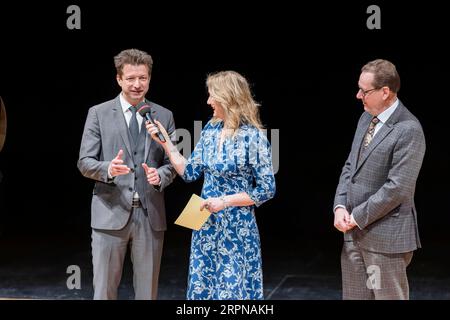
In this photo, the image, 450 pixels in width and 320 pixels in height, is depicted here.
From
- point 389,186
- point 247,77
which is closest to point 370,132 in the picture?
point 389,186

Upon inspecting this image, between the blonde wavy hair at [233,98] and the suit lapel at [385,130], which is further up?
the blonde wavy hair at [233,98]

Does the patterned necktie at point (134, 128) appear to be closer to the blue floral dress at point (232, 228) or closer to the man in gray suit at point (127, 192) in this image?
the man in gray suit at point (127, 192)

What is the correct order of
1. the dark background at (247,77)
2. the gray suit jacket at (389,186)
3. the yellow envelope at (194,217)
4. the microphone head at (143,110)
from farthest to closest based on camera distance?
the dark background at (247,77) < the microphone head at (143,110) < the yellow envelope at (194,217) < the gray suit jacket at (389,186)

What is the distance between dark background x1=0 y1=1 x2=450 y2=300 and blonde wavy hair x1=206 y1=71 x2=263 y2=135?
1988 mm

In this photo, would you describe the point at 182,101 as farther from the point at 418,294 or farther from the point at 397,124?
the point at 397,124

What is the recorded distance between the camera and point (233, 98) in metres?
2.87

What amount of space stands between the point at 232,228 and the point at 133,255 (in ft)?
1.67

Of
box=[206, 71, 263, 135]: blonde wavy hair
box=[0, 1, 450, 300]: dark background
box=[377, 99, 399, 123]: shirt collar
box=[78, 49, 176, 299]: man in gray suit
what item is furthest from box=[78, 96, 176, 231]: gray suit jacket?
box=[0, 1, 450, 300]: dark background

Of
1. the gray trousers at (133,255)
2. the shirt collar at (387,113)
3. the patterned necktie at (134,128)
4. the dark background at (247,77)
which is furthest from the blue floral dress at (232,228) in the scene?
the dark background at (247,77)

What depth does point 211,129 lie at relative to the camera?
2980mm

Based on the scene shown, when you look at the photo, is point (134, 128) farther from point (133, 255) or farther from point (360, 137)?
point (360, 137)

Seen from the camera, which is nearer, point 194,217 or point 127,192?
point 194,217

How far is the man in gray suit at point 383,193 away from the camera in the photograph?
2.76 metres

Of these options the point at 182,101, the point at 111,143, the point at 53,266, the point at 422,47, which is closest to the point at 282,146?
the point at 182,101
